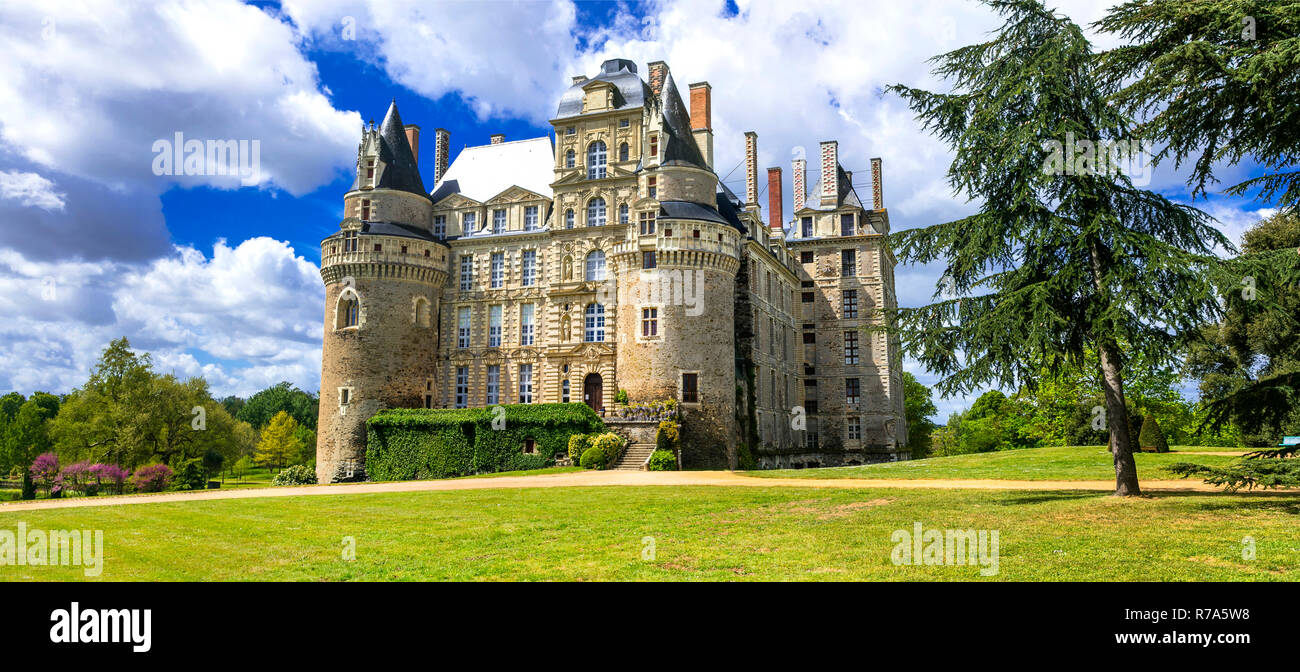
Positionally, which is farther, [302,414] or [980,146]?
[302,414]

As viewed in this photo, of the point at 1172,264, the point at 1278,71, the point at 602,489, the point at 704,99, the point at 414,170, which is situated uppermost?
the point at 704,99

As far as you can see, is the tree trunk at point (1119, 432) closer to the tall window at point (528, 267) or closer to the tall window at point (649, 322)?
the tall window at point (649, 322)

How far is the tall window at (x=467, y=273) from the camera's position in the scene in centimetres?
4750

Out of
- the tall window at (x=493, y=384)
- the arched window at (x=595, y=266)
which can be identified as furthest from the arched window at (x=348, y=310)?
the arched window at (x=595, y=266)

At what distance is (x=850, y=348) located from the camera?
53500 millimetres

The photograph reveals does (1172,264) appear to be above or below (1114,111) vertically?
below

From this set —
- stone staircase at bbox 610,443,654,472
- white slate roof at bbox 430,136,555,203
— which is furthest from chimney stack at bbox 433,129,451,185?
stone staircase at bbox 610,443,654,472

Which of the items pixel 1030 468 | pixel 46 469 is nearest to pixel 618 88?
pixel 1030 468

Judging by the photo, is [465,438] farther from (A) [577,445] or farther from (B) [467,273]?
(B) [467,273]

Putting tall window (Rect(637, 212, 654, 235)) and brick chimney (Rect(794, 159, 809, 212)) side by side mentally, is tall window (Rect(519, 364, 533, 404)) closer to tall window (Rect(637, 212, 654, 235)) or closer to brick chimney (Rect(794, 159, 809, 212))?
tall window (Rect(637, 212, 654, 235))
